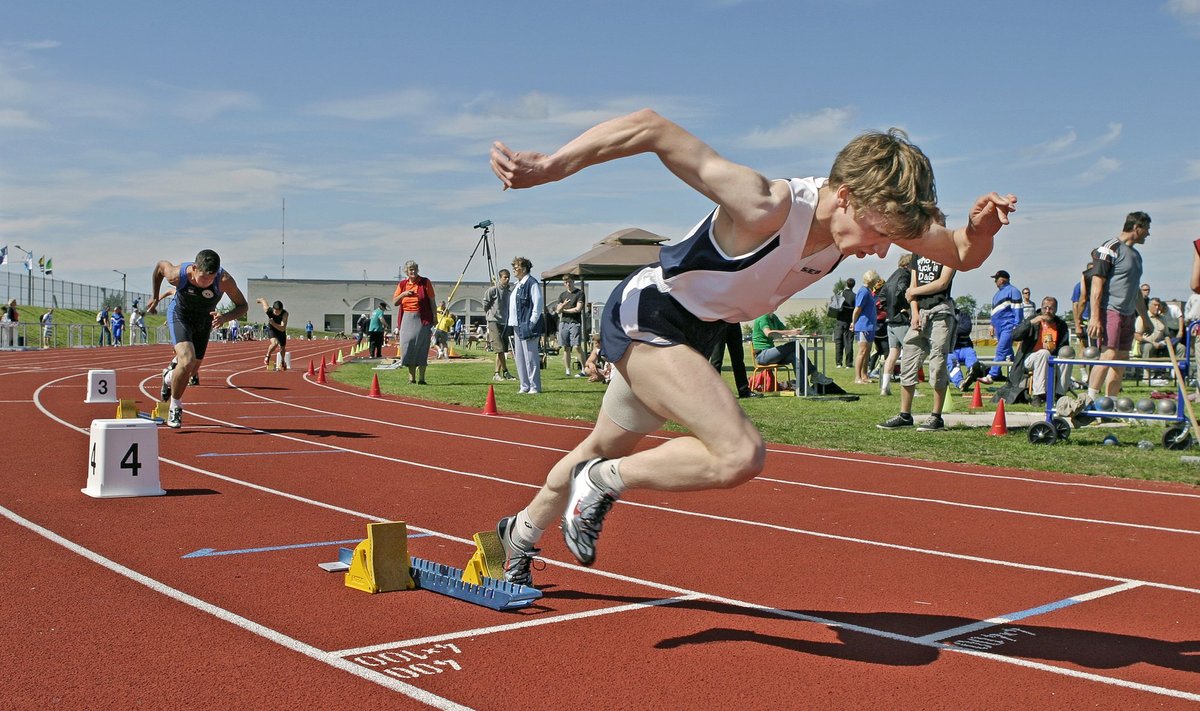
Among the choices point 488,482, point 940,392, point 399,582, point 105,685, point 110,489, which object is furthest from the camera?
point 940,392

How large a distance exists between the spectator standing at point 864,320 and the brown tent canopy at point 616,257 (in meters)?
4.14

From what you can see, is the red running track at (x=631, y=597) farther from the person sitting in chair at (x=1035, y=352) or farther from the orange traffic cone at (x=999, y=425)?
the person sitting in chair at (x=1035, y=352)

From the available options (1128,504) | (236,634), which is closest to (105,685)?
(236,634)

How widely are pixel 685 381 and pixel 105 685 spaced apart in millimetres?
2111

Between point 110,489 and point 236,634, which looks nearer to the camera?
point 236,634

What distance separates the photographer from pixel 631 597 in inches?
190

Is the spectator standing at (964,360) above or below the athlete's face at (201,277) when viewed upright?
below

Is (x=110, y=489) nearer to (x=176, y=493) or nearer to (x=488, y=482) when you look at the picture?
(x=176, y=493)

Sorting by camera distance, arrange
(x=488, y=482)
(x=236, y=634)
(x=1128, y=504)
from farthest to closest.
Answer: (x=488, y=482), (x=1128, y=504), (x=236, y=634)

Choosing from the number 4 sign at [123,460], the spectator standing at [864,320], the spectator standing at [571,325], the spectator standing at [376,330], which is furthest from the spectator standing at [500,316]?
the number 4 sign at [123,460]

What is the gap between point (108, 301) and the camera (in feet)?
232

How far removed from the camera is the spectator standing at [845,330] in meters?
21.2

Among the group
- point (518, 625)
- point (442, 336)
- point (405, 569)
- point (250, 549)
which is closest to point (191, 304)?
point (250, 549)

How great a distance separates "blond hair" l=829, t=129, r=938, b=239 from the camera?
3613mm
